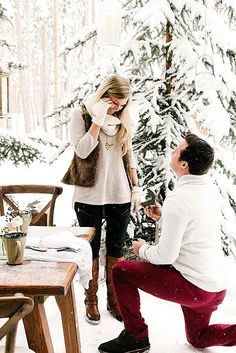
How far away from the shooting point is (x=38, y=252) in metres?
2.13

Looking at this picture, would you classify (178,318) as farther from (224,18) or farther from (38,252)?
(224,18)

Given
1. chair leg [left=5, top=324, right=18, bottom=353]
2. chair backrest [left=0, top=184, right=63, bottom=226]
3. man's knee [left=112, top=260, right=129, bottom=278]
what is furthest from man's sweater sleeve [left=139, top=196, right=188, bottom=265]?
chair leg [left=5, top=324, right=18, bottom=353]

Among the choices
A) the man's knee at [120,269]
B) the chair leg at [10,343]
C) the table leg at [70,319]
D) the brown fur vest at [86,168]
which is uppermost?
the brown fur vest at [86,168]

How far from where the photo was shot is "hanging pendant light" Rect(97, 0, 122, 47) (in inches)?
126

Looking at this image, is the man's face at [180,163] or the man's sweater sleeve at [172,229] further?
the man's face at [180,163]

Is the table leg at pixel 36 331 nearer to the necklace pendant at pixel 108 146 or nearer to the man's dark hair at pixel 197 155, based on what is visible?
the man's dark hair at pixel 197 155

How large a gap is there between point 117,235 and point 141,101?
4.41 ft

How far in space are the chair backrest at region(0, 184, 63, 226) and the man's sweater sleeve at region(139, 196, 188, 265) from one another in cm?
105

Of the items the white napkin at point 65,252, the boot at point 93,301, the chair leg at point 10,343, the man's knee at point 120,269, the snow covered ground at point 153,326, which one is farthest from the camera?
the boot at point 93,301

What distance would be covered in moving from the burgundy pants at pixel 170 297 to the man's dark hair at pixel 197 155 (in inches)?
23.9

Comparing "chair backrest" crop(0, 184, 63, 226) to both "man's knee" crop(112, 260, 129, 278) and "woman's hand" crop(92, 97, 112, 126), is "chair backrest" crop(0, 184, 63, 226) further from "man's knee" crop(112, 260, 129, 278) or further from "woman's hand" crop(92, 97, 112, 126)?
"man's knee" crop(112, 260, 129, 278)

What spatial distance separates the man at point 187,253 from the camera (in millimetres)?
2488

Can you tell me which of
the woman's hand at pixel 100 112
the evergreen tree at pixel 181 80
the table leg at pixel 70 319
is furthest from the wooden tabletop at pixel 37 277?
the evergreen tree at pixel 181 80

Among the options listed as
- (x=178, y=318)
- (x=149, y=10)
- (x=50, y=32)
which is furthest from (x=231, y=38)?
(x=50, y=32)
